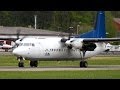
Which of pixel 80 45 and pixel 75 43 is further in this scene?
pixel 75 43

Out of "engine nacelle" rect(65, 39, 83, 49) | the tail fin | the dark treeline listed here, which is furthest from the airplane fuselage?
the dark treeline

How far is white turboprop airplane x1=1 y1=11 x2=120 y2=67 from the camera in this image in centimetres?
4059

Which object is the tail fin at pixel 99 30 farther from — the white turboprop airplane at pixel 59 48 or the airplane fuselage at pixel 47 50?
the airplane fuselage at pixel 47 50

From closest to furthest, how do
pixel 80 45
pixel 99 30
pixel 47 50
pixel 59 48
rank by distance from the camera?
pixel 47 50 → pixel 80 45 → pixel 59 48 → pixel 99 30

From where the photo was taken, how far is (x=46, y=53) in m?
41.6

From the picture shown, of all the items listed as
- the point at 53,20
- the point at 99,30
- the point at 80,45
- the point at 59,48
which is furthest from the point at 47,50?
the point at 53,20

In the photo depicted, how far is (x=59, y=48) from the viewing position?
43.0 m

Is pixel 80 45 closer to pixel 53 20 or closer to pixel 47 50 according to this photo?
pixel 47 50

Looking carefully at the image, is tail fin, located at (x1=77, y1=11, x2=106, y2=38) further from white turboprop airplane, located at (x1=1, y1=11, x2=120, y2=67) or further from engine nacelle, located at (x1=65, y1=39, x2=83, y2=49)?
engine nacelle, located at (x1=65, y1=39, x2=83, y2=49)

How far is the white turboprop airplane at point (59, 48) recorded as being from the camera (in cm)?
4059

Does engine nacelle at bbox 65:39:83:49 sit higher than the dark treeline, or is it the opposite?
the dark treeline
